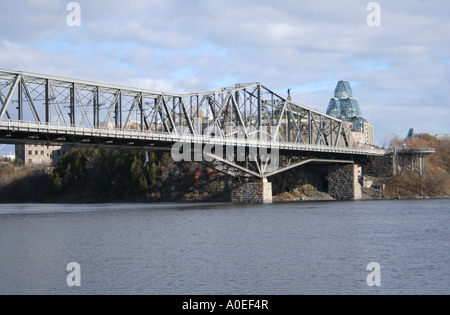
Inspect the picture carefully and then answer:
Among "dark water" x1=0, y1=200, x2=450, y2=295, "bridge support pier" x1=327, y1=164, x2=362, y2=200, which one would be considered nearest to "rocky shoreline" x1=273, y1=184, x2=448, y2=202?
"bridge support pier" x1=327, y1=164, x2=362, y2=200

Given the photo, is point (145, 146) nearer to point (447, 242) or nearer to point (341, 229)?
point (341, 229)

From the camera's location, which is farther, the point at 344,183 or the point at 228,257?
the point at 344,183

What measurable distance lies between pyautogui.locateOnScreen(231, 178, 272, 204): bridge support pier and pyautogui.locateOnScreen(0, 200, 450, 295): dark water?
43.5 m

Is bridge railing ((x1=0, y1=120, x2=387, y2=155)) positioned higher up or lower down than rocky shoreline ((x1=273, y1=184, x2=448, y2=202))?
higher up

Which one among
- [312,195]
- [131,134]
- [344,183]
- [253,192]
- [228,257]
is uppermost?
[131,134]

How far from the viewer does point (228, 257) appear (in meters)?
34.6

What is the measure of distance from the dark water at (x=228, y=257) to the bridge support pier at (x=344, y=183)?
A: 60.6 meters

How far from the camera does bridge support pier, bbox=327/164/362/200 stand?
11706 cm

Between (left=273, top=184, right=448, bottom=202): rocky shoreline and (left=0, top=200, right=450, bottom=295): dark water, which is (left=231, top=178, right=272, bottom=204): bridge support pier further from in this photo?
(left=0, top=200, right=450, bottom=295): dark water

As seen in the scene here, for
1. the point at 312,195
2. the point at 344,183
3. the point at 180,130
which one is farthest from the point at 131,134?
the point at 344,183

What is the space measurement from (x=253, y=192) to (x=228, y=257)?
66.3m

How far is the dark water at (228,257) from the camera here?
26781 millimetres

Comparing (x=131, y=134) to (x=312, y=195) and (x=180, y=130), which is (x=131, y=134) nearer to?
(x=180, y=130)
